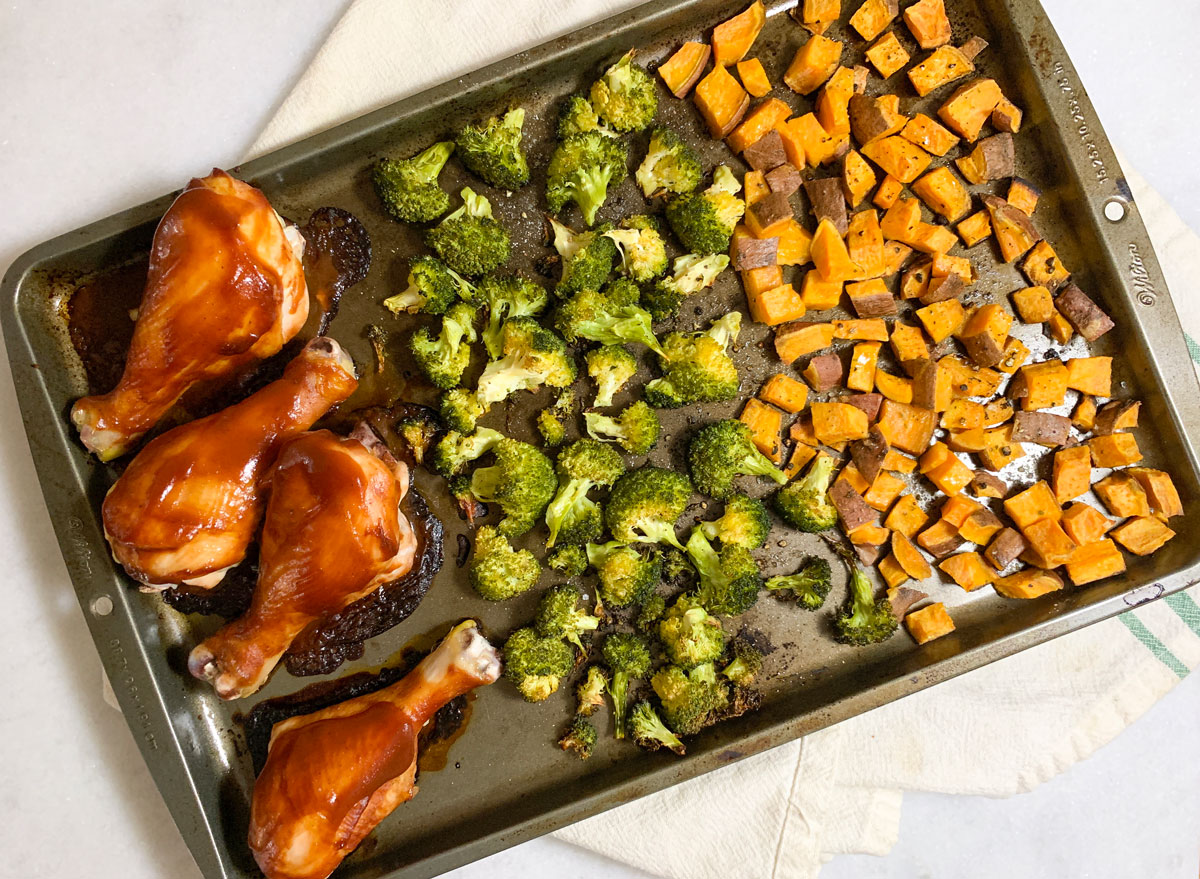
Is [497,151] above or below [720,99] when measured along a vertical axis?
above

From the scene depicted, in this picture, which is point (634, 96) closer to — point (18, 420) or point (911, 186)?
point (911, 186)

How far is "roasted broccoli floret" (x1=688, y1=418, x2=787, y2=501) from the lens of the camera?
8.84ft

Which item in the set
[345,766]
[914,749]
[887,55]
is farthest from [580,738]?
[887,55]

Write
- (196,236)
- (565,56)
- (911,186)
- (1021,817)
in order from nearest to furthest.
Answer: (196,236) → (565,56) → (911,186) → (1021,817)

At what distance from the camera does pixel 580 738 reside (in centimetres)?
274

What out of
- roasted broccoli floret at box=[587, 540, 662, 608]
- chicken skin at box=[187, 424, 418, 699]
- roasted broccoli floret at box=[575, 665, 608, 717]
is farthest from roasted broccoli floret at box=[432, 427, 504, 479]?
roasted broccoli floret at box=[575, 665, 608, 717]

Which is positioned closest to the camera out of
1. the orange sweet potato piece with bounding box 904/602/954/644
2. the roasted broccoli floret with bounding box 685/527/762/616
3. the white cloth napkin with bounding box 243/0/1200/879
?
the roasted broccoli floret with bounding box 685/527/762/616

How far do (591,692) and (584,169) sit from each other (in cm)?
175

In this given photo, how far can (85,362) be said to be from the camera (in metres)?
2.73

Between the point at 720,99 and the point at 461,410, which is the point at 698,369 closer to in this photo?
the point at 461,410

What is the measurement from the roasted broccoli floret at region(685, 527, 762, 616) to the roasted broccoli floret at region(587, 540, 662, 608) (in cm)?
15

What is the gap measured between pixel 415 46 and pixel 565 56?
2.00ft

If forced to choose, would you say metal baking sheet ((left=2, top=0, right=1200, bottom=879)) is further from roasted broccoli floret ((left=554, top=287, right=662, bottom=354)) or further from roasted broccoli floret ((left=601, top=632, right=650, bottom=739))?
roasted broccoli floret ((left=554, top=287, right=662, bottom=354))

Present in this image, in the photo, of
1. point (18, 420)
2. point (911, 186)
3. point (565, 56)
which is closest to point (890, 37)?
point (911, 186)
